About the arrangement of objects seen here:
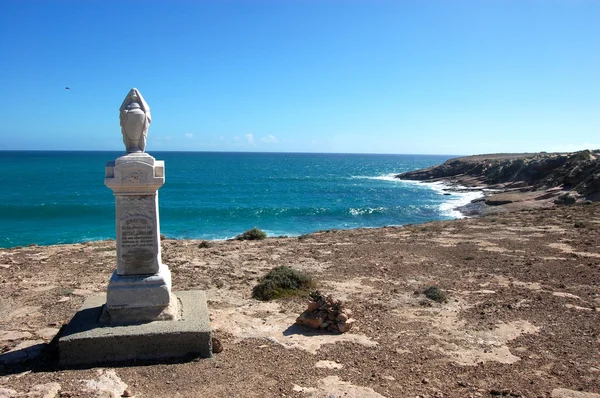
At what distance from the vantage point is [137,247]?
664 centimetres

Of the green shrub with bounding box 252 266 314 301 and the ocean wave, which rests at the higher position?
the green shrub with bounding box 252 266 314 301

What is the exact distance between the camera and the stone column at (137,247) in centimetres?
635

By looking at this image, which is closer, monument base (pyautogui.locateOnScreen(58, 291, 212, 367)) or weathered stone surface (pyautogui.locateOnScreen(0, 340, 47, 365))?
monument base (pyautogui.locateOnScreen(58, 291, 212, 367))

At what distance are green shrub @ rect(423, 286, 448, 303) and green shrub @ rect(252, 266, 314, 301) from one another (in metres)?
2.59

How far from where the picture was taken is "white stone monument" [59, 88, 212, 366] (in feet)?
19.6

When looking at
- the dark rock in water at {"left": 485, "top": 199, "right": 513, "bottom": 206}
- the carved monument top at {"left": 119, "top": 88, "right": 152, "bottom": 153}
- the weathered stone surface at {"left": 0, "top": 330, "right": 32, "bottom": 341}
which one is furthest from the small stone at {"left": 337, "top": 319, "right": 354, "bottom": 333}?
the dark rock in water at {"left": 485, "top": 199, "right": 513, "bottom": 206}

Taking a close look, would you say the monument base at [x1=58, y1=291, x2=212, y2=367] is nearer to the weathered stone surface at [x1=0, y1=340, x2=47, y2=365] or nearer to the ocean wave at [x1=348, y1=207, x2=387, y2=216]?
the weathered stone surface at [x1=0, y1=340, x2=47, y2=365]

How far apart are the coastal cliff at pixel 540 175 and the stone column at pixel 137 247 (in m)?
31.1

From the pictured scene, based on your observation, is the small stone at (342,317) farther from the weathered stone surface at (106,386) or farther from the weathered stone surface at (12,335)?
the weathered stone surface at (12,335)

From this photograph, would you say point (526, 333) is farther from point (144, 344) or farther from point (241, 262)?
point (241, 262)

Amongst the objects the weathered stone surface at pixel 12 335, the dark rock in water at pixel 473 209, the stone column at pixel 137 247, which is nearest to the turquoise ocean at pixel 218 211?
the dark rock in water at pixel 473 209

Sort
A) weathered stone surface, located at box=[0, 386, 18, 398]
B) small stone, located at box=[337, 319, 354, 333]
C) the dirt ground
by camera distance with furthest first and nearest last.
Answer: small stone, located at box=[337, 319, 354, 333], the dirt ground, weathered stone surface, located at box=[0, 386, 18, 398]

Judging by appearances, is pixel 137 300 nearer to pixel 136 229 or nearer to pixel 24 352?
pixel 136 229

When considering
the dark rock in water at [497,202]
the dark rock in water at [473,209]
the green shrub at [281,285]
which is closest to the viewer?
the green shrub at [281,285]
